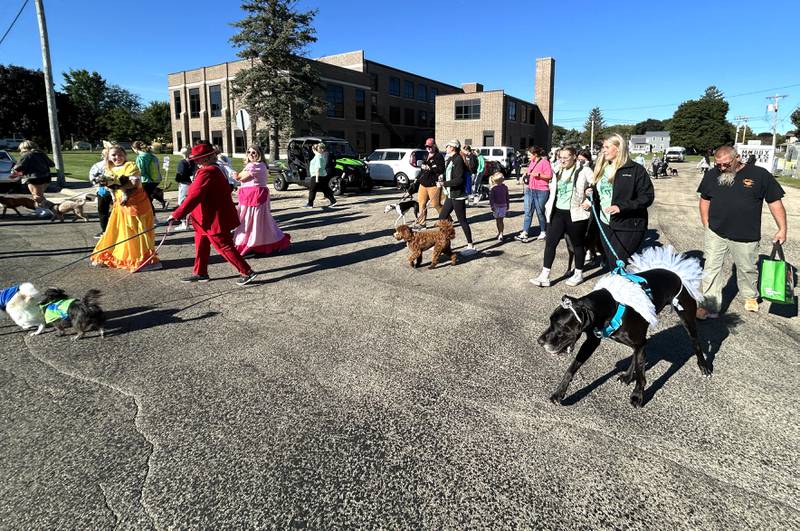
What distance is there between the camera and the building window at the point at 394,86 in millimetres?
52153

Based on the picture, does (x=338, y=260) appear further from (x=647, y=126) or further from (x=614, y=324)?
(x=647, y=126)

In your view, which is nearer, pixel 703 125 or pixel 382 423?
pixel 382 423

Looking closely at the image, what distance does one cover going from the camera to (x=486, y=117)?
160 feet

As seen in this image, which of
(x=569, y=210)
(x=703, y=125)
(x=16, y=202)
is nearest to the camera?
(x=569, y=210)

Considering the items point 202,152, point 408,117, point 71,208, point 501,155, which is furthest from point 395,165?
point 408,117

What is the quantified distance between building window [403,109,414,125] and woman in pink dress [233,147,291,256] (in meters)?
49.2

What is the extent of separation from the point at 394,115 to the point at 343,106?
9.62 m

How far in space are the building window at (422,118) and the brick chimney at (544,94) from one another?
14435 millimetres

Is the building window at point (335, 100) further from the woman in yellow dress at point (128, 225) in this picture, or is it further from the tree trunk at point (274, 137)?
the woman in yellow dress at point (128, 225)

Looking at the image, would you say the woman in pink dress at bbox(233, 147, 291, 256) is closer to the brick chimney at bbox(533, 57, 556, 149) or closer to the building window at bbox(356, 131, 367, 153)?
the building window at bbox(356, 131, 367, 153)

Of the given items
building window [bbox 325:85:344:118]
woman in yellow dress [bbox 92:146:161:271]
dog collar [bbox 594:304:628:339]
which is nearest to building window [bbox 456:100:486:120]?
building window [bbox 325:85:344:118]

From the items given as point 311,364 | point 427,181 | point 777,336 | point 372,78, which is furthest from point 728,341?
point 372,78

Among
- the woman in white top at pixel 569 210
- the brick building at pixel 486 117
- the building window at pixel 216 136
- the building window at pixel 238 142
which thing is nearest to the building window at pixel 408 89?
Result: the brick building at pixel 486 117

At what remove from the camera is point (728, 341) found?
4.34 meters
